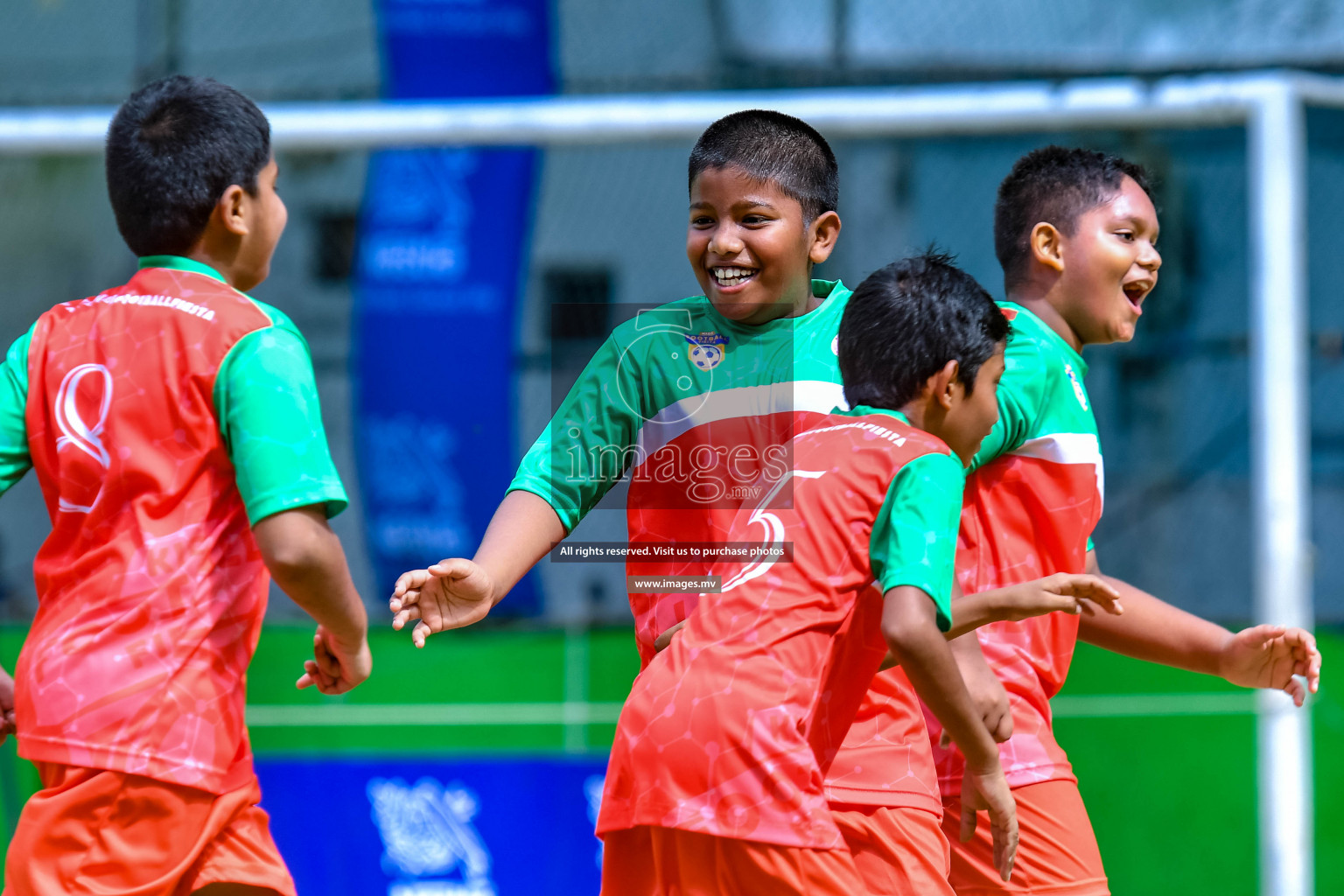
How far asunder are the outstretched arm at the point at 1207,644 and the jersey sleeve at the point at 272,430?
119 cm

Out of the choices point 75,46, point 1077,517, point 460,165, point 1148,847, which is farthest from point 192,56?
point 1077,517

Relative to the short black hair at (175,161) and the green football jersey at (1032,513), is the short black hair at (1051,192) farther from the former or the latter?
the short black hair at (175,161)

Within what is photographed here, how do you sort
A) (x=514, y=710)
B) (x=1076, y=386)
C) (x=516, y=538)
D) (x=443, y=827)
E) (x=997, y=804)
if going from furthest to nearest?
(x=514, y=710) → (x=443, y=827) → (x=1076, y=386) → (x=516, y=538) → (x=997, y=804)

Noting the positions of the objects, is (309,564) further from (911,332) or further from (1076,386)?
(1076,386)

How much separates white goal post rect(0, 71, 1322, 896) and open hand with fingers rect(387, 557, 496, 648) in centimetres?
241

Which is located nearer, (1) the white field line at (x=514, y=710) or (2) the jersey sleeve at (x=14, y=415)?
(2) the jersey sleeve at (x=14, y=415)

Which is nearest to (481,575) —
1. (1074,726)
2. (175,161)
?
(175,161)

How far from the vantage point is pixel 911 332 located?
1.74m

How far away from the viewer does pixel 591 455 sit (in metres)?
1.92

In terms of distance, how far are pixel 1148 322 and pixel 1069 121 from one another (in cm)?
555

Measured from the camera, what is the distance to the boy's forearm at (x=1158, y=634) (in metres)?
2.08

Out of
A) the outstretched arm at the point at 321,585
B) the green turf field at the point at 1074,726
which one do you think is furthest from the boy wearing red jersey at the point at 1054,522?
the green turf field at the point at 1074,726

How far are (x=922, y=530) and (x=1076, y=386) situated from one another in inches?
25.2

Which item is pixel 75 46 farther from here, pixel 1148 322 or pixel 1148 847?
pixel 1148 847
